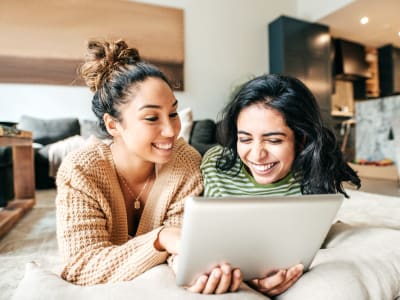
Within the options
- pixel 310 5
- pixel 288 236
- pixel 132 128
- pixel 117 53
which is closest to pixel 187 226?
pixel 288 236

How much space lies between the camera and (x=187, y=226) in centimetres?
44

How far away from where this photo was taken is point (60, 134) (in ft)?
10.6

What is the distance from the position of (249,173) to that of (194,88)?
339 centimetres

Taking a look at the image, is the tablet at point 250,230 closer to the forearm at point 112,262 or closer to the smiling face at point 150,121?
the forearm at point 112,262

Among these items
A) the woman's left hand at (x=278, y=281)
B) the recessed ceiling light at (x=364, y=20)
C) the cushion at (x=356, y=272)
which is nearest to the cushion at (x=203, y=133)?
the cushion at (x=356, y=272)

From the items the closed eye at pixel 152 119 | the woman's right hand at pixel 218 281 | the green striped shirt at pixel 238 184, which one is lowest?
the woman's right hand at pixel 218 281

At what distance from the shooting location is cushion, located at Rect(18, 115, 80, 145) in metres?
3.16

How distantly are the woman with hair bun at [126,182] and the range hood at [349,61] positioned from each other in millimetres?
5479

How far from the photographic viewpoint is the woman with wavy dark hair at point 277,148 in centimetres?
81

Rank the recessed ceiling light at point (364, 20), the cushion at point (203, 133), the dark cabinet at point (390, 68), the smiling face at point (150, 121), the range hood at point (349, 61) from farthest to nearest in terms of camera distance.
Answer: the dark cabinet at point (390, 68) → the range hood at point (349, 61) → the recessed ceiling light at point (364, 20) → the cushion at point (203, 133) → the smiling face at point (150, 121)

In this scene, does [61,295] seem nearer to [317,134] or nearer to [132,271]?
[132,271]

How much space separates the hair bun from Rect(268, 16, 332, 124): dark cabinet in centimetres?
386

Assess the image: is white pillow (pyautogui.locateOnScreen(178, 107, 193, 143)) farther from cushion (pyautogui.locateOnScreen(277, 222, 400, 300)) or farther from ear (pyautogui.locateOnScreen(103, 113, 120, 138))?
cushion (pyautogui.locateOnScreen(277, 222, 400, 300))

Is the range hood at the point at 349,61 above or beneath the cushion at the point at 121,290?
above
